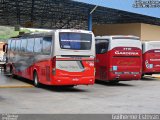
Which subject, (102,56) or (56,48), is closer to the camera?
(56,48)

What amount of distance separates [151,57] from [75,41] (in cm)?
1005

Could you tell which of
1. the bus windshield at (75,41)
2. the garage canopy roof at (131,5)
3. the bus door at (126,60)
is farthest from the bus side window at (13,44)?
the bus windshield at (75,41)

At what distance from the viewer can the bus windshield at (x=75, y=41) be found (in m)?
17.9

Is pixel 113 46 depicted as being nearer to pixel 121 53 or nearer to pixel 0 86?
pixel 121 53

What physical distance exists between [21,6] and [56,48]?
17.2 m

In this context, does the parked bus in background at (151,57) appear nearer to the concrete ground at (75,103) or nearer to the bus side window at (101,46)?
the bus side window at (101,46)

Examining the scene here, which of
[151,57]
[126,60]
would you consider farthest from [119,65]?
[151,57]

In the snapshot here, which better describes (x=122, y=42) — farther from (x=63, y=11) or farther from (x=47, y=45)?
(x=63, y=11)

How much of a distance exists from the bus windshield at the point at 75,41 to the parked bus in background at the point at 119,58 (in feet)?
11.4

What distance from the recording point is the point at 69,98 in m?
15.5

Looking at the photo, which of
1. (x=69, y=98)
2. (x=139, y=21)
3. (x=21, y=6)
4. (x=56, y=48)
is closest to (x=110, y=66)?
(x=56, y=48)

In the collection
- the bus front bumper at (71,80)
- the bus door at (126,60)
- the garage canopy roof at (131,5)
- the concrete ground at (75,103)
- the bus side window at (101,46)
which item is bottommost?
the concrete ground at (75,103)

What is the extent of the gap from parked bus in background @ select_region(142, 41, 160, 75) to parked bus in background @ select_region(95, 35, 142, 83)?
436 centimetres

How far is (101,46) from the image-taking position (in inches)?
896
